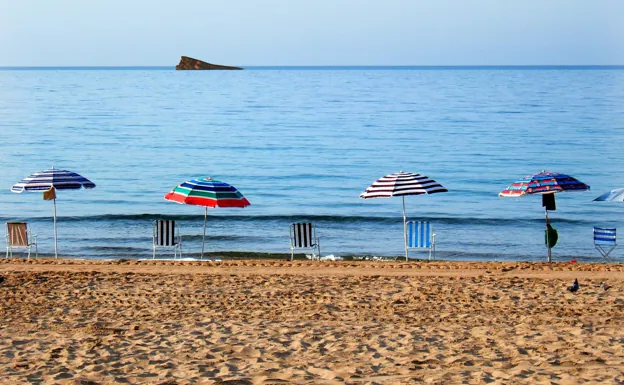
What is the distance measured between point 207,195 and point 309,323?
4.79 meters

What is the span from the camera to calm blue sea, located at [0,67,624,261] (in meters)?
18.5

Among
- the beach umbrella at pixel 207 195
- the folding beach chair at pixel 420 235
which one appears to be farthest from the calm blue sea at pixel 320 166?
the beach umbrella at pixel 207 195

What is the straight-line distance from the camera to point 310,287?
448 inches

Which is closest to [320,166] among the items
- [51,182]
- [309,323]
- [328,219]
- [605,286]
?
[328,219]

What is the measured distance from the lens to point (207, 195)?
44.5 ft

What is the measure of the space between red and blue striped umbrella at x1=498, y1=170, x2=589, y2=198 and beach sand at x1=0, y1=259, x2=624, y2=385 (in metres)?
1.14

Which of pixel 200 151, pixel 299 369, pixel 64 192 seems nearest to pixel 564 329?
pixel 299 369

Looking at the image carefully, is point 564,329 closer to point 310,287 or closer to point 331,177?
point 310,287

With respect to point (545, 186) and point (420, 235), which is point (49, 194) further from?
point (545, 186)

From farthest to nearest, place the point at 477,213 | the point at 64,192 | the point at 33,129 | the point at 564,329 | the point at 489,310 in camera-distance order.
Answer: the point at 33,129
the point at 64,192
the point at 477,213
the point at 489,310
the point at 564,329

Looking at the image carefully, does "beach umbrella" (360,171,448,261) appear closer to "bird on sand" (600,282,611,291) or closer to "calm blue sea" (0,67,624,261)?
"bird on sand" (600,282,611,291)

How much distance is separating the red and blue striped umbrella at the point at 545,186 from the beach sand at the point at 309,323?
1144 millimetres

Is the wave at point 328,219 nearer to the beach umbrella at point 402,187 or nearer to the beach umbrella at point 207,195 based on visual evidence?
the beach umbrella at point 402,187

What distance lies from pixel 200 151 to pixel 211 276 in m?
24.8
